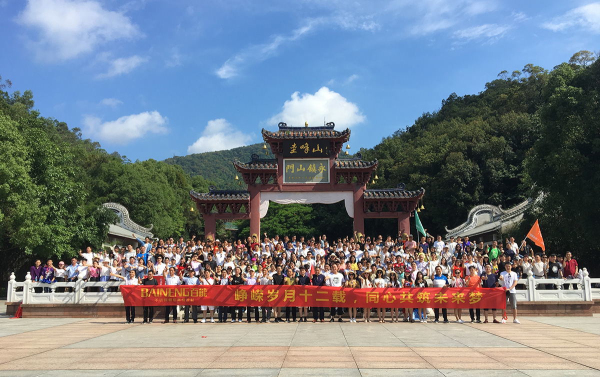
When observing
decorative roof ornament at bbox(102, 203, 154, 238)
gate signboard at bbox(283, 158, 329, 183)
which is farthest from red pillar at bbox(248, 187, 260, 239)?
decorative roof ornament at bbox(102, 203, 154, 238)

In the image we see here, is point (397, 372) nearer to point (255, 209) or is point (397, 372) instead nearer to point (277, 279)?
point (277, 279)

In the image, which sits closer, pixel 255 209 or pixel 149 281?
pixel 149 281

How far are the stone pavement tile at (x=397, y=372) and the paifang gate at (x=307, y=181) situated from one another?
16.1m

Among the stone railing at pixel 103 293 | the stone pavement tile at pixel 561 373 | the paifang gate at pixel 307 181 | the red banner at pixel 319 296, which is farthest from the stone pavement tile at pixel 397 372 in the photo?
the paifang gate at pixel 307 181

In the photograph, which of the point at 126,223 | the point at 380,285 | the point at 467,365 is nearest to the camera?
the point at 467,365

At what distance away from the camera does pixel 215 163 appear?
445ft

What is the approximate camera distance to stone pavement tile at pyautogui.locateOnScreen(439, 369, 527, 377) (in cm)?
670

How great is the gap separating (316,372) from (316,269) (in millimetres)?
6793

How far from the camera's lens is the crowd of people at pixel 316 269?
44.9 feet

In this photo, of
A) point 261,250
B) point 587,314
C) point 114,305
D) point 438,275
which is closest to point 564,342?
point 438,275

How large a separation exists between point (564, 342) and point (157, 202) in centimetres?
4355

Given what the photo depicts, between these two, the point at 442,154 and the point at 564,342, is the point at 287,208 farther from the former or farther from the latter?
the point at 564,342

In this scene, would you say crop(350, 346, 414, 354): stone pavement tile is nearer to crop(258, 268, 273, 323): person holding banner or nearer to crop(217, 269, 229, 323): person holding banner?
crop(258, 268, 273, 323): person holding banner

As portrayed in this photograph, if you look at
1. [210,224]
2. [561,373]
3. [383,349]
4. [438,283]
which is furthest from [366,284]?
[210,224]
